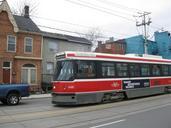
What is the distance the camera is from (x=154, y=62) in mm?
23188

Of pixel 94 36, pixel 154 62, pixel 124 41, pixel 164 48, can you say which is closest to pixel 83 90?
pixel 154 62

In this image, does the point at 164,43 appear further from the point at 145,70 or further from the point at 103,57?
the point at 103,57

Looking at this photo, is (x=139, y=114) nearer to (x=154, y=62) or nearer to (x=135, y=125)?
(x=135, y=125)

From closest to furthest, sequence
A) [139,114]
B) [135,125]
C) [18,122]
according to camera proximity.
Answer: [135,125], [18,122], [139,114]

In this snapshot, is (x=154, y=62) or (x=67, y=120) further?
(x=154, y=62)

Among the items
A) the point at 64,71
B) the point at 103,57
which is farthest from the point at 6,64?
the point at 103,57

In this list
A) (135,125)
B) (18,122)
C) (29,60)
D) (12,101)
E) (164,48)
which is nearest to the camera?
(135,125)

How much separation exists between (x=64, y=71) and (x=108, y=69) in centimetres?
335

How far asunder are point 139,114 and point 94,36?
51.8 m

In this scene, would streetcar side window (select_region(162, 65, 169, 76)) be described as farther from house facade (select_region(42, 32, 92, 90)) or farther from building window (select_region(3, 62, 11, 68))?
building window (select_region(3, 62, 11, 68))

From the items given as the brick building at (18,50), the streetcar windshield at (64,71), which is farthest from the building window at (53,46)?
the streetcar windshield at (64,71)

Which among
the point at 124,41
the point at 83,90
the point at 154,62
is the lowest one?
the point at 83,90

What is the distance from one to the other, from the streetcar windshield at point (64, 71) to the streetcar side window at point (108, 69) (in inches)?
99.3

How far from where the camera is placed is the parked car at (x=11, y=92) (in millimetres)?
17875
